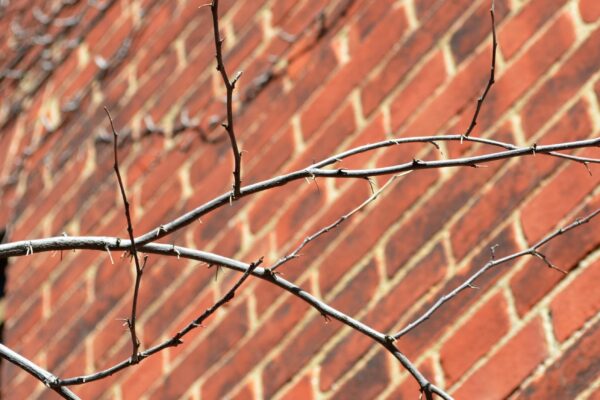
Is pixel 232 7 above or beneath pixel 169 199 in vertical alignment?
above

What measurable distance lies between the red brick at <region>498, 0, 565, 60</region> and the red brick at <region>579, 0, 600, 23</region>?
0.13ft

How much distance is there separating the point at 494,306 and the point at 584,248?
0.14 m

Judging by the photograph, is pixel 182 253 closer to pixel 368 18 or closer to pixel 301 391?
pixel 301 391

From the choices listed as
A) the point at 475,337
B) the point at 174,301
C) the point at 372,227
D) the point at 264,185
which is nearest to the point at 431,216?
the point at 372,227

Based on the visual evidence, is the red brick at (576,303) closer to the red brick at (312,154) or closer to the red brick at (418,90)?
the red brick at (418,90)

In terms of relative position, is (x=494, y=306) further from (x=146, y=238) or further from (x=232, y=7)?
(x=232, y=7)

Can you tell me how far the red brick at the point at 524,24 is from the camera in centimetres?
178

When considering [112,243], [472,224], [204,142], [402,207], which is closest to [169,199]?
[204,142]

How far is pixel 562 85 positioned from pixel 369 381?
492 mm

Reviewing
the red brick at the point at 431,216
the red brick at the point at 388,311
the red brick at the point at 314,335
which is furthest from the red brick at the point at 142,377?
the red brick at the point at 431,216

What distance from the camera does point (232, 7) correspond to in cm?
246

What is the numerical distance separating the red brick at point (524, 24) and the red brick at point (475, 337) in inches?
15.9

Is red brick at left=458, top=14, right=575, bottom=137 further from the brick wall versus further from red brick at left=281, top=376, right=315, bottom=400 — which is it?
red brick at left=281, top=376, right=315, bottom=400

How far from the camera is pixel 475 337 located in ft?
5.30
